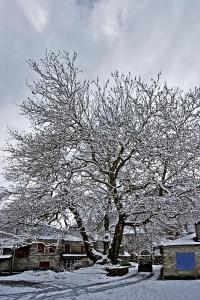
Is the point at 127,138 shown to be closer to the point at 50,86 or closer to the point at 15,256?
the point at 50,86

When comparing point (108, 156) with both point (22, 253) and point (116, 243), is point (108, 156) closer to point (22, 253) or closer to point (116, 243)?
point (116, 243)

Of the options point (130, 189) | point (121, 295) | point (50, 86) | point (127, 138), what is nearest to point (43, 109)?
point (50, 86)

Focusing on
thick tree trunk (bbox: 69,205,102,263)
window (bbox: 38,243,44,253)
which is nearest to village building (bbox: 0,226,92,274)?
window (bbox: 38,243,44,253)

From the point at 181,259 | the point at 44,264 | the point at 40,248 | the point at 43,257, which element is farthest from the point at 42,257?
the point at 181,259

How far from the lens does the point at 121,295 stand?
11656 millimetres

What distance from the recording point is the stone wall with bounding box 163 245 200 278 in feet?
61.0

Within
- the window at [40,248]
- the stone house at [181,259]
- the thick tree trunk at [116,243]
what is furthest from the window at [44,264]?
the stone house at [181,259]

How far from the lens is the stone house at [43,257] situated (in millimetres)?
34156

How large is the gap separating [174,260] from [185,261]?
0.72 metres

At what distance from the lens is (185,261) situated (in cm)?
1886

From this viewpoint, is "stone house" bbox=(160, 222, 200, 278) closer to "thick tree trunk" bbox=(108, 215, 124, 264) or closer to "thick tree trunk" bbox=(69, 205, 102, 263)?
"thick tree trunk" bbox=(108, 215, 124, 264)

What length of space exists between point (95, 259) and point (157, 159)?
8464 millimetres

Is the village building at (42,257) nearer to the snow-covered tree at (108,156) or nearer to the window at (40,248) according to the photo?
the window at (40,248)

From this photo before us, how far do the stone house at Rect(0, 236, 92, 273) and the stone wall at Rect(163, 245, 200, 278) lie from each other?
637 inches
